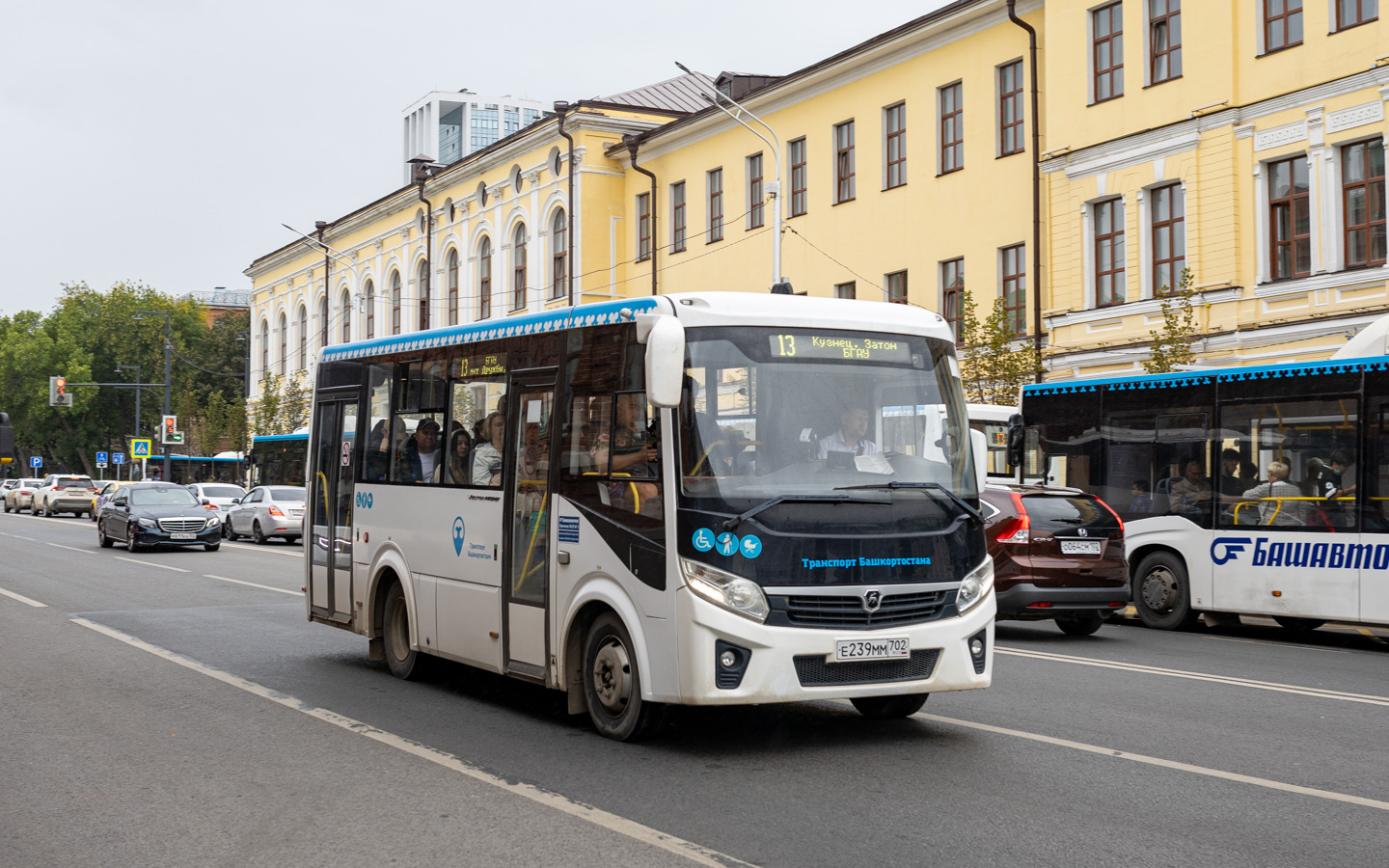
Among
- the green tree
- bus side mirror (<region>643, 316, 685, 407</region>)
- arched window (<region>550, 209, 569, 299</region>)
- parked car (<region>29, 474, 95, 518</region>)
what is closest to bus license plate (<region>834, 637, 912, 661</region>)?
bus side mirror (<region>643, 316, 685, 407</region>)

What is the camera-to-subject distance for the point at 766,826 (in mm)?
6434

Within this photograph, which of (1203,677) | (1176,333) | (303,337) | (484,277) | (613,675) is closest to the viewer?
(613,675)

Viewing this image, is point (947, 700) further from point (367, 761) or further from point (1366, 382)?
point (1366, 382)

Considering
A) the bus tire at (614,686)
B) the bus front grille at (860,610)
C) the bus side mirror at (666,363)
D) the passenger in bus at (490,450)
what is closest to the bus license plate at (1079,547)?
the bus front grille at (860,610)

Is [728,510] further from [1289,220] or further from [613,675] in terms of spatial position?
[1289,220]

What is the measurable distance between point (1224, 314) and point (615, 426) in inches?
814

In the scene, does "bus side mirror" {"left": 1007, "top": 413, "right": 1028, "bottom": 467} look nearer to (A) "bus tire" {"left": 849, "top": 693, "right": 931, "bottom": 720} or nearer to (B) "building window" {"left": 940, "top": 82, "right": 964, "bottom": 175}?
(A) "bus tire" {"left": 849, "top": 693, "right": 931, "bottom": 720}

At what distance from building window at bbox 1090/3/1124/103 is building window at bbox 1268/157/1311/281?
409 cm

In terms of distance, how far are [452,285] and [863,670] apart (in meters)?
50.3

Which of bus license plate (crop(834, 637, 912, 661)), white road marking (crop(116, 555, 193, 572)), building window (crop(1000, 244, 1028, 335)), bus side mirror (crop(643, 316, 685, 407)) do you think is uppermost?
building window (crop(1000, 244, 1028, 335))

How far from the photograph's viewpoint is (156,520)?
104ft

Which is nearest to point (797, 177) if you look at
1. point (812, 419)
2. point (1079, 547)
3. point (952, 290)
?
point (952, 290)

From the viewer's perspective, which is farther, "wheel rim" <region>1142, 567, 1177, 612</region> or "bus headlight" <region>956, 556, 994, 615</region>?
"wheel rim" <region>1142, 567, 1177, 612</region>

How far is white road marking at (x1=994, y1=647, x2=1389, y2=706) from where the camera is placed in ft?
35.5
